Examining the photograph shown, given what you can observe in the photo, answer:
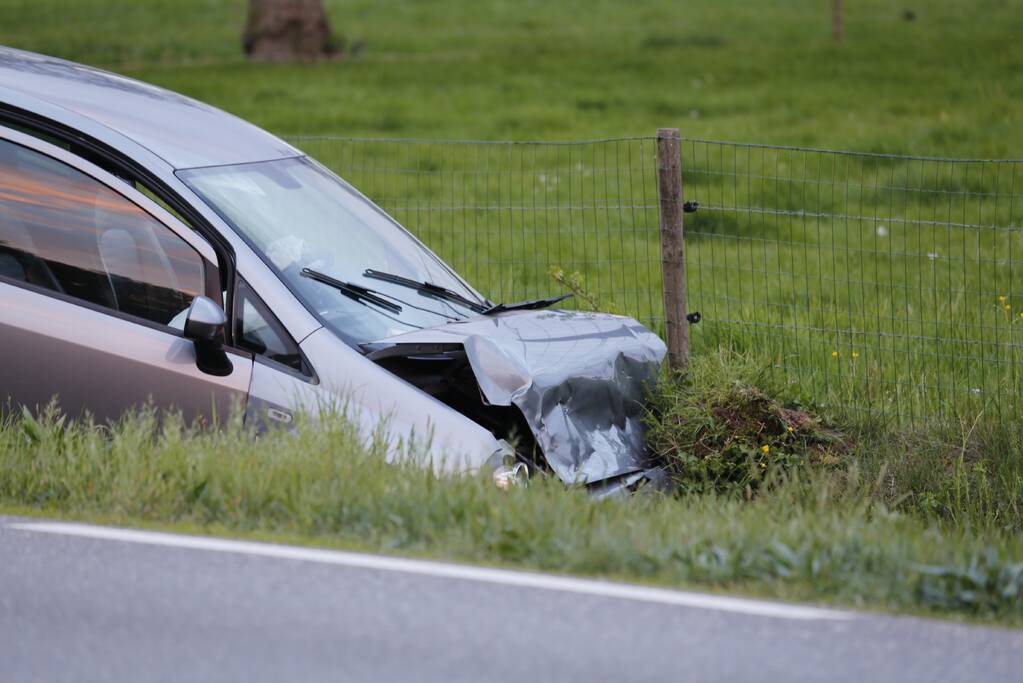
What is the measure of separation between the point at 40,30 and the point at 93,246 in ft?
71.8

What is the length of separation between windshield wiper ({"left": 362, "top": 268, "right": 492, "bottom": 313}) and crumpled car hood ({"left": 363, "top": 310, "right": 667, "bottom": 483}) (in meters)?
0.17

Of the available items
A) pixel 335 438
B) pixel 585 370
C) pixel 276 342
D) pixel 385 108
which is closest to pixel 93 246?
pixel 276 342

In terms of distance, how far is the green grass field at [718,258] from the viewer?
4266 mm

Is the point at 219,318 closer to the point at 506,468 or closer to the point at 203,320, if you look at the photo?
the point at 203,320

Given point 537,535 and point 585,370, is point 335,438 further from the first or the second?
point 585,370

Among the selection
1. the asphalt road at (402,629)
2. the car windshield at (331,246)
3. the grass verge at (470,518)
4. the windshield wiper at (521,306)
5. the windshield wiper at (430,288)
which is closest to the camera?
the asphalt road at (402,629)

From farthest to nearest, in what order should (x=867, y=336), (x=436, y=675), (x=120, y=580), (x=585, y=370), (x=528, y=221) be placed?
(x=528, y=221) < (x=867, y=336) < (x=585, y=370) < (x=120, y=580) < (x=436, y=675)

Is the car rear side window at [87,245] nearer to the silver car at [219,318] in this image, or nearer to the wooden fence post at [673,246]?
the silver car at [219,318]

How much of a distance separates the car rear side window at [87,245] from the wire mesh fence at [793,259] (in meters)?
2.95

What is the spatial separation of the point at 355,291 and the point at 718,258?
543 cm

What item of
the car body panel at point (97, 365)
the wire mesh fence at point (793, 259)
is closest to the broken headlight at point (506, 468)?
the car body panel at point (97, 365)

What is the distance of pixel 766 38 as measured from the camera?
24094mm

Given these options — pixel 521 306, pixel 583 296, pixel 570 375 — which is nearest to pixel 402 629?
pixel 570 375

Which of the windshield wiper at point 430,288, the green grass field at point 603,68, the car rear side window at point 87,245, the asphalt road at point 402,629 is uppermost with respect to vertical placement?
the green grass field at point 603,68
